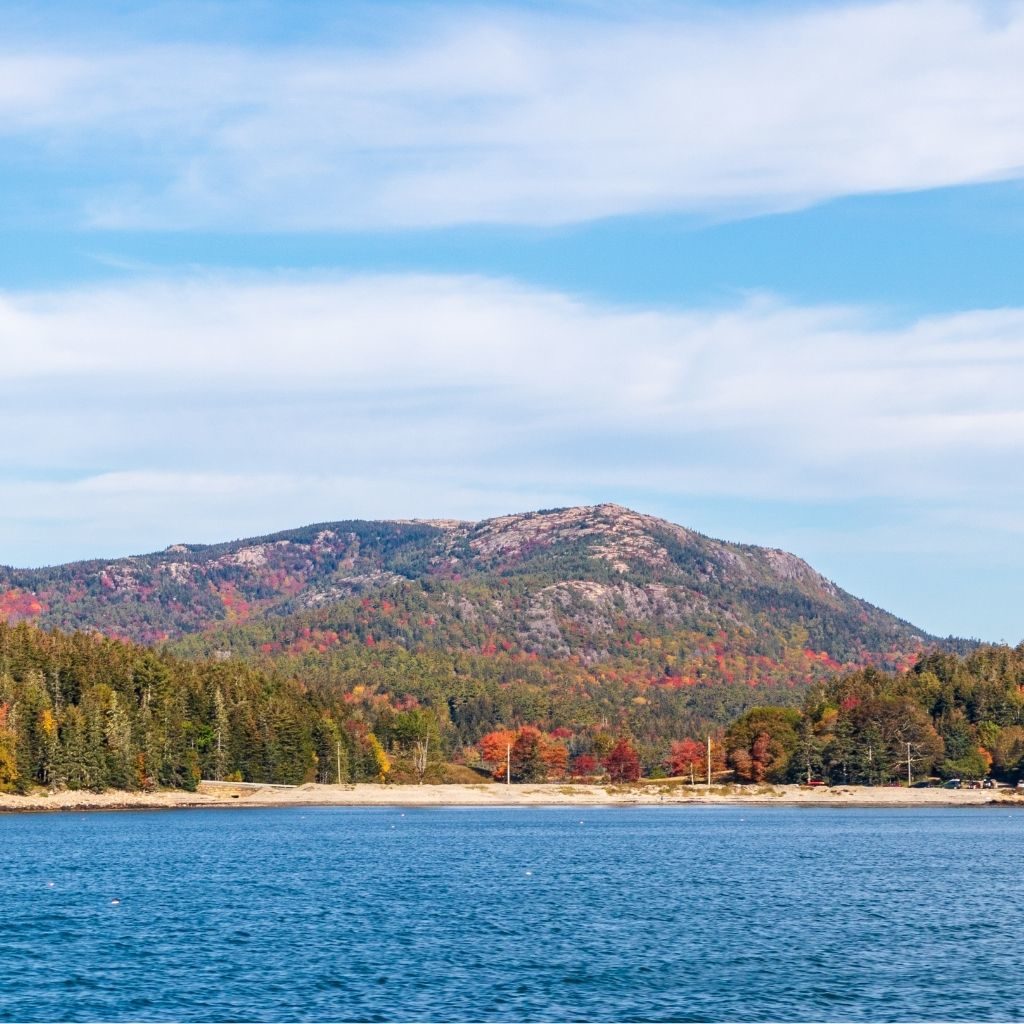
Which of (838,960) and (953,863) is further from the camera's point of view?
(953,863)

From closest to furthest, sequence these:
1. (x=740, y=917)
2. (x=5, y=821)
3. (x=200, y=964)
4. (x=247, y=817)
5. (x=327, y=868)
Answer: (x=200, y=964), (x=740, y=917), (x=327, y=868), (x=5, y=821), (x=247, y=817)

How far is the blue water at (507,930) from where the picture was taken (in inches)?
1928

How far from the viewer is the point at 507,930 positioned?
6625 centimetres

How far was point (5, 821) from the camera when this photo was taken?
156125 millimetres

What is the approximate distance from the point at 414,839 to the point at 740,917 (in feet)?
221

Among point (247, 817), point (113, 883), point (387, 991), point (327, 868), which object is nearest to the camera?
point (387, 991)

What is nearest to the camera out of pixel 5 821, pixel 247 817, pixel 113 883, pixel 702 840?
pixel 113 883

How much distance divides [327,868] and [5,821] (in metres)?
72.2

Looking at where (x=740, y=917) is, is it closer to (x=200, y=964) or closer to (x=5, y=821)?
(x=200, y=964)

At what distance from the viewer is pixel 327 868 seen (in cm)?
9894

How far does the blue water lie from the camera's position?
49.0 m

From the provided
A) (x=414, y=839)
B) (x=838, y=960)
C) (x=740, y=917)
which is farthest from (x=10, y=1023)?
(x=414, y=839)

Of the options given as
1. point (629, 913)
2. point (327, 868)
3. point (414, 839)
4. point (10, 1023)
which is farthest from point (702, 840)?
point (10, 1023)

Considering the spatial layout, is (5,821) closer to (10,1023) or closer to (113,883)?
(113,883)
